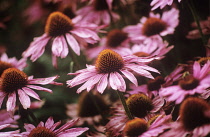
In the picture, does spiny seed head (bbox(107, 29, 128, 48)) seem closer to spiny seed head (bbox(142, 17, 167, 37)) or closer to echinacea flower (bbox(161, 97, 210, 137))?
spiny seed head (bbox(142, 17, 167, 37))

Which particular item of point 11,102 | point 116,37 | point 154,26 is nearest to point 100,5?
point 116,37

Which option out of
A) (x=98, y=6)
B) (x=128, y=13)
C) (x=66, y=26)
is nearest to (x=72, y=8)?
(x=98, y=6)

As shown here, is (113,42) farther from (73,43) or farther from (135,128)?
(135,128)

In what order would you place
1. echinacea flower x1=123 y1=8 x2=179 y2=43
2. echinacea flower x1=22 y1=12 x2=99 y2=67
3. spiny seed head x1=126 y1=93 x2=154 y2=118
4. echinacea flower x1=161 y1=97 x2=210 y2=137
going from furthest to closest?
echinacea flower x1=123 y1=8 x2=179 y2=43 → echinacea flower x1=22 y1=12 x2=99 y2=67 → spiny seed head x1=126 y1=93 x2=154 y2=118 → echinacea flower x1=161 y1=97 x2=210 y2=137

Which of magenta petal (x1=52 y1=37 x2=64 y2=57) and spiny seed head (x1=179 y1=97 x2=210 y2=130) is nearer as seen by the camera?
spiny seed head (x1=179 y1=97 x2=210 y2=130)

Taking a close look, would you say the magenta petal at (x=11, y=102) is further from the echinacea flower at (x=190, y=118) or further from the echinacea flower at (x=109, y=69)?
the echinacea flower at (x=190, y=118)

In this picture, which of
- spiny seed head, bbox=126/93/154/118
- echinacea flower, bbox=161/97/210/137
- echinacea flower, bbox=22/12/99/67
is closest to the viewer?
echinacea flower, bbox=161/97/210/137

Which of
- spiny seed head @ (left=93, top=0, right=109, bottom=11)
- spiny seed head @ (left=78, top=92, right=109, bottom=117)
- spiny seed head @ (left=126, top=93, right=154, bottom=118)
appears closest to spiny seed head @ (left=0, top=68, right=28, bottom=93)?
spiny seed head @ (left=126, top=93, right=154, bottom=118)
